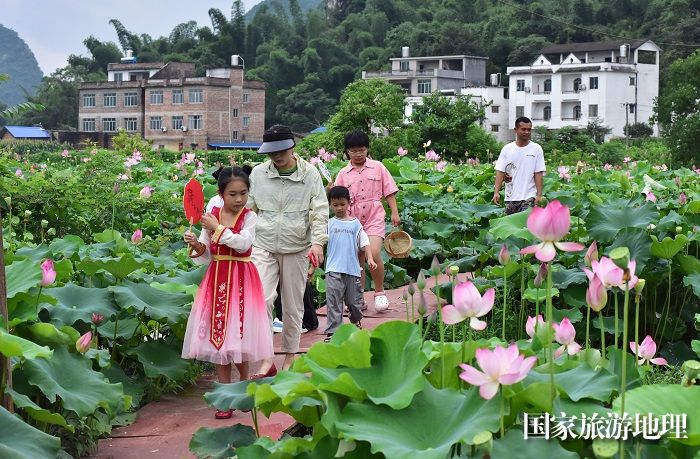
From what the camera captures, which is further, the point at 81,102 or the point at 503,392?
the point at 81,102

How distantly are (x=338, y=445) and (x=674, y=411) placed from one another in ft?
2.64

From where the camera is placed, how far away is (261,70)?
8738 centimetres

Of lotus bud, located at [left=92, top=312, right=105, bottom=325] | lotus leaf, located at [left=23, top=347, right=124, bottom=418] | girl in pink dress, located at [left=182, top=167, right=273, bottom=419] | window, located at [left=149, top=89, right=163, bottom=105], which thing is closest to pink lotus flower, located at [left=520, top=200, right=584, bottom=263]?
lotus leaf, located at [left=23, top=347, right=124, bottom=418]

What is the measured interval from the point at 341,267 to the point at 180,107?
223ft

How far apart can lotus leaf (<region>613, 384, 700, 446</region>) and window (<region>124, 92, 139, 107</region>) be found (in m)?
74.7

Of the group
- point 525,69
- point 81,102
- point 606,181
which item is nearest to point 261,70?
point 81,102

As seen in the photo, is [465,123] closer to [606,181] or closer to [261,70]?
A: [606,181]

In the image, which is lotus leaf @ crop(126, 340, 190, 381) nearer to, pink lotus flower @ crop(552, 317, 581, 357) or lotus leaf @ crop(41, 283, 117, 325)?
lotus leaf @ crop(41, 283, 117, 325)

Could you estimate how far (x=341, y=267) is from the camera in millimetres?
6297

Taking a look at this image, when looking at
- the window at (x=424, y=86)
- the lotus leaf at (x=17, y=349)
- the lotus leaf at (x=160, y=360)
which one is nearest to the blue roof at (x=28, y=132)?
the window at (x=424, y=86)

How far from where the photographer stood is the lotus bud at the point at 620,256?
2.56m

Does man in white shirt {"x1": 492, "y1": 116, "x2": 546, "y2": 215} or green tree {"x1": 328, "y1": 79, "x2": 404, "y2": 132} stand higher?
green tree {"x1": 328, "y1": 79, "x2": 404, "y2": 132}

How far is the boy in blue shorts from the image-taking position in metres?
6.27

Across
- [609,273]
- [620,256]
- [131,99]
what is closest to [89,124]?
[131,99]
